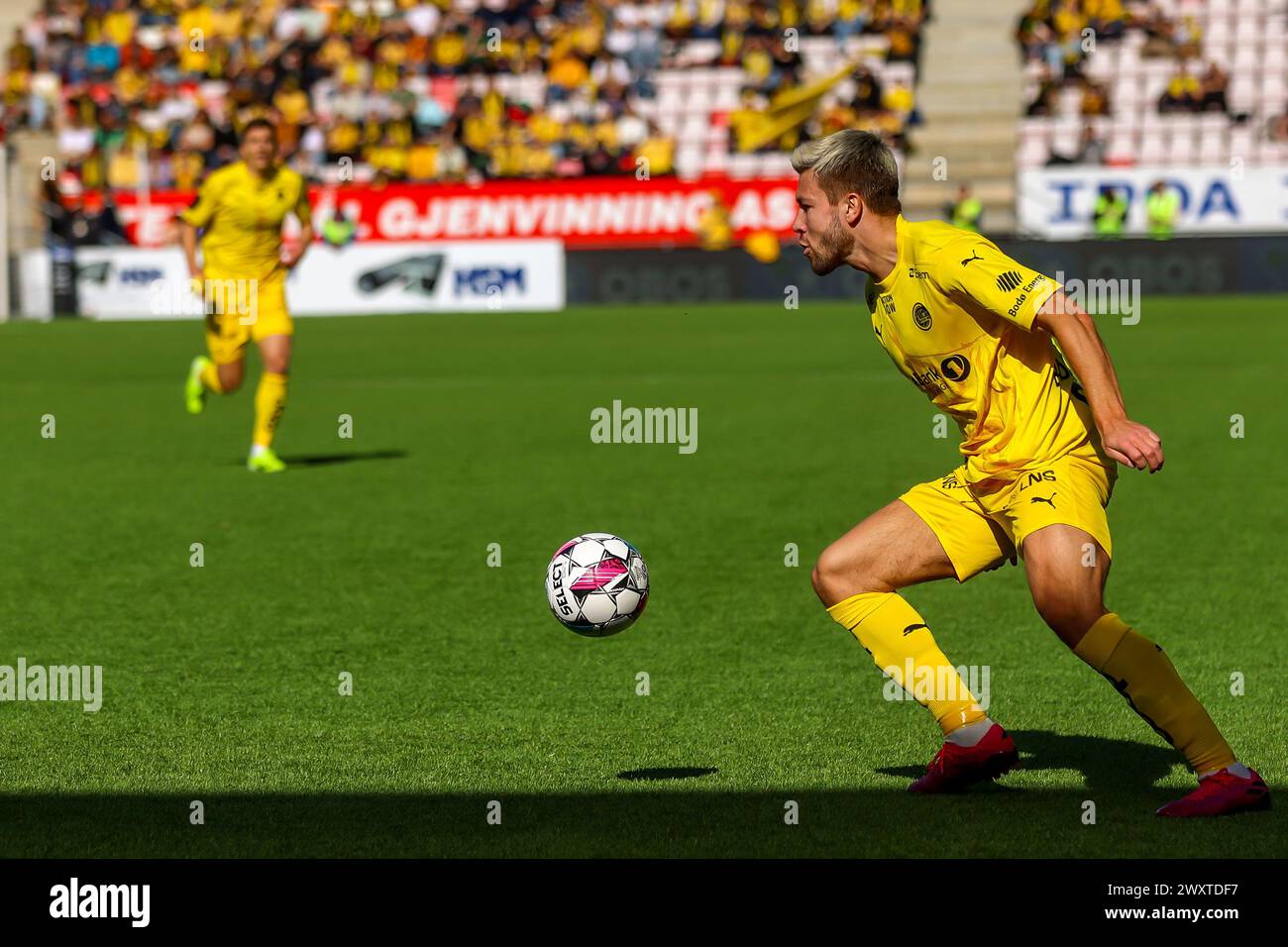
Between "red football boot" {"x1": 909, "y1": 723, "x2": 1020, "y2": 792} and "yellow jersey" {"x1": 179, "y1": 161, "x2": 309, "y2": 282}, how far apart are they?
865 centimetres

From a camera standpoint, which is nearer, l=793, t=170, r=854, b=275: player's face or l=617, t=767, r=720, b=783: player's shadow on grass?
l=793, t=170, r=854, b=275: player's face

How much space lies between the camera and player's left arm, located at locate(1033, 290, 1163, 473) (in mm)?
4605

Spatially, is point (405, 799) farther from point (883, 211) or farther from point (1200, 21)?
point (1200, 21)

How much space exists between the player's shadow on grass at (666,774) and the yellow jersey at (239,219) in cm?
805

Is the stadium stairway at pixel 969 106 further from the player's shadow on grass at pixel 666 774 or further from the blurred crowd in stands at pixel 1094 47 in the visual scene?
the player's shadow on grass at pixel 666 774

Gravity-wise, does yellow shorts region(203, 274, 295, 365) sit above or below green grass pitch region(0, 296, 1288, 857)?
above

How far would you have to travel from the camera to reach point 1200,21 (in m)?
36.6

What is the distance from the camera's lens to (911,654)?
5305mm

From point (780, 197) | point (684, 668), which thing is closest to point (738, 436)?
point (684, 668)

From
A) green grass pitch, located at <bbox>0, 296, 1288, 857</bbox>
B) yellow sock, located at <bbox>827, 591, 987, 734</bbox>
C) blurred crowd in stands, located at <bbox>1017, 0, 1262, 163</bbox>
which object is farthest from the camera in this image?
blurred crowd in stands, located at <bbox>1017, 0, 1262, 163</bbox>

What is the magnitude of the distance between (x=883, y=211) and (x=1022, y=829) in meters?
1.63

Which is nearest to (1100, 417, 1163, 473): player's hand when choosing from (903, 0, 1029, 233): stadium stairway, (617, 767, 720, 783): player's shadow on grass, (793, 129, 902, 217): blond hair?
(793, 129, 902, 217): blond hair

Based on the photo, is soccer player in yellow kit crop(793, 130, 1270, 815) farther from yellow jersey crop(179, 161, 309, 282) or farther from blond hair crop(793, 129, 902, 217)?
yellow jersey crop(179, 161, 309, 282)

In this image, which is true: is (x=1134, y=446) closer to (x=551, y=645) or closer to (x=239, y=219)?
(x=551, y=645)
